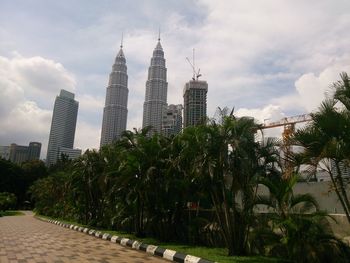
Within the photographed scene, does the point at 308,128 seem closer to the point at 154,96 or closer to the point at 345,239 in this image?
the point at 345,239

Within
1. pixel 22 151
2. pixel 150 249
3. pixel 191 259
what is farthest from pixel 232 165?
pixel 22 151

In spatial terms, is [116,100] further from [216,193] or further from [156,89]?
Answer: [216,193]

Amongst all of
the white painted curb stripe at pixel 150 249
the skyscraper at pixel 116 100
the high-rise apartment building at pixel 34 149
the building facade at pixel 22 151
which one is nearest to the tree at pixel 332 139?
the white painted curb stripe at pixel 150 249

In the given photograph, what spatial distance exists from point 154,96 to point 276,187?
65135 mm

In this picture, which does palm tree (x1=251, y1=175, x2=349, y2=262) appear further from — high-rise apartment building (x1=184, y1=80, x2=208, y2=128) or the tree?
high-rise apartment building (x1=184, y1=80, x2=208, y2=128)

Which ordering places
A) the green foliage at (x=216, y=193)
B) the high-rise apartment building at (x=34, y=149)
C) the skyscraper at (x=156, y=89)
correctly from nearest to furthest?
1. the green foliage at (x=216, y=193)
2. the skyscraper at (x=156, y=89)
3. the high-rise apartment building at (x=34, y=149)

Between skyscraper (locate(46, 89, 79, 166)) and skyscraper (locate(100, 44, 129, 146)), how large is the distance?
127 ft

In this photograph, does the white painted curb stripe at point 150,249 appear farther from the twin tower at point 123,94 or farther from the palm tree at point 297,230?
the twin tower at point 123,94

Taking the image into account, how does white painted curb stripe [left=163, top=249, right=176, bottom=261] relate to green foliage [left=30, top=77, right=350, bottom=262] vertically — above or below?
below

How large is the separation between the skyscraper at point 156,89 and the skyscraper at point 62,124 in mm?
48245

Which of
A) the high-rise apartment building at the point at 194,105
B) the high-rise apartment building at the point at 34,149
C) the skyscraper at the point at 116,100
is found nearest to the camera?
the high-rise apartment building at the point at 194,105

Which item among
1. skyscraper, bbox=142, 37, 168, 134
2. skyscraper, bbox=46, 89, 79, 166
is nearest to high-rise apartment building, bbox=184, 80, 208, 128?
skyscraper, bbox=142, 37, 168, 134

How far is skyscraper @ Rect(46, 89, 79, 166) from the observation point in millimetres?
119188

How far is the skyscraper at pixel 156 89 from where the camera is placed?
217 feet
